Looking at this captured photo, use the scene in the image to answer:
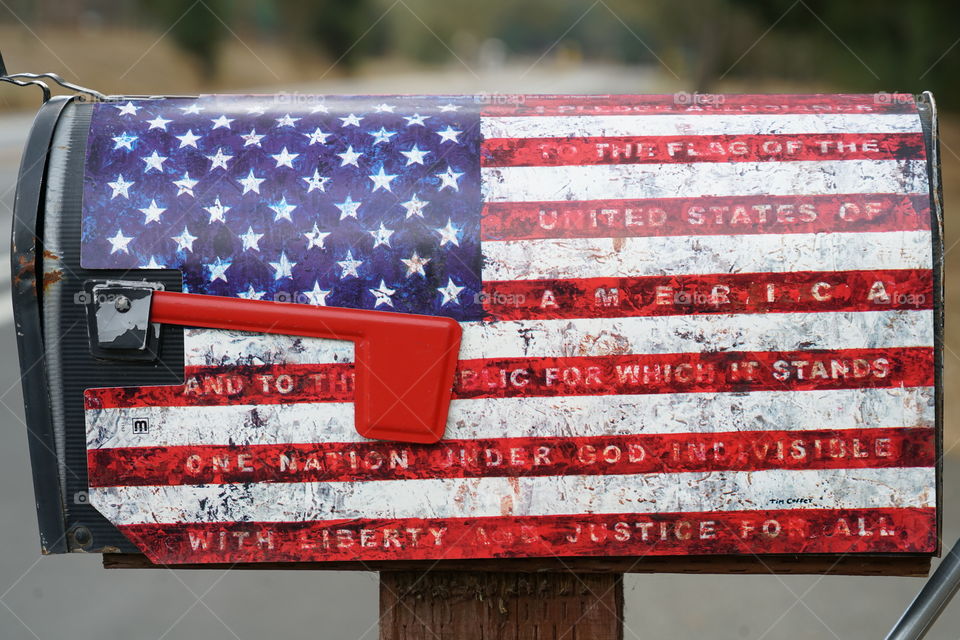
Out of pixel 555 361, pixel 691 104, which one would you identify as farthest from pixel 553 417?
pixel 691 104

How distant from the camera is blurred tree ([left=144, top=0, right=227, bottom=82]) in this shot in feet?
80.9

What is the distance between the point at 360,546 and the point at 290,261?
0.45 meters

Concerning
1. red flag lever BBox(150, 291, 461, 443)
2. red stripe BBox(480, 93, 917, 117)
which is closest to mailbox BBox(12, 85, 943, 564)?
red flag lever BBox(150, 291, 461, 443)

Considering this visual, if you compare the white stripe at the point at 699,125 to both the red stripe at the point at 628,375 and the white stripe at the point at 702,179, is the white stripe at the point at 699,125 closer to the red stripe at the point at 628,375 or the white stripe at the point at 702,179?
the white stripe at the point at 702,179

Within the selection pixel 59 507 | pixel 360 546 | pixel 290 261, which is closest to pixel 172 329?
pixel 290 261

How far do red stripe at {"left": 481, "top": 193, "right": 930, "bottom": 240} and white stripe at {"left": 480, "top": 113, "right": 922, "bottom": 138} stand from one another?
0.12m

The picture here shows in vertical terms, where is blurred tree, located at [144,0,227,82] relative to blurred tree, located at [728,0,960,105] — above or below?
above

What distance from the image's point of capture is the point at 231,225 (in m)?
1.42

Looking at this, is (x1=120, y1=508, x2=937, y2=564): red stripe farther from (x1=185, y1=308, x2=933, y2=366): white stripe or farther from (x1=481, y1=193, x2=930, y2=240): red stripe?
(x1=481, y1=193, x2=930, y2=240): red stripe

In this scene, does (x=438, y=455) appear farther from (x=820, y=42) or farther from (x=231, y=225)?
(x=820, y=42)
